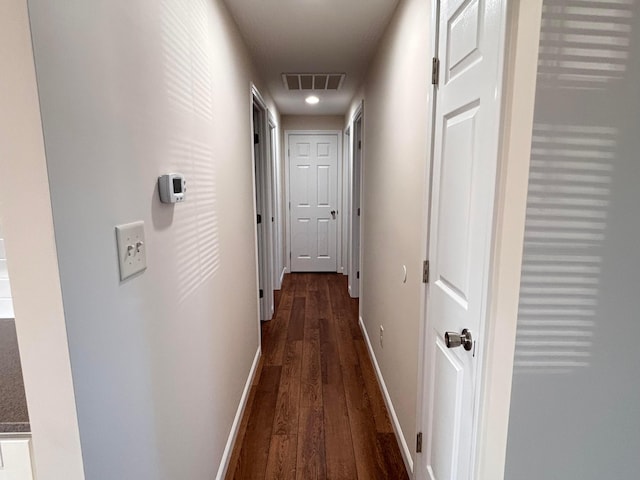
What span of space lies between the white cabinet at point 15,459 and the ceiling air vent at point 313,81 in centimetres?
307

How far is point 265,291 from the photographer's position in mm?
3623

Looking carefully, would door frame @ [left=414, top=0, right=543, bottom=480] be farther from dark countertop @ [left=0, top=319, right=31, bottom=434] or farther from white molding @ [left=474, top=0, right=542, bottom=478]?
dark countertop @ [left=0, top=319, right=31, bottom=434]

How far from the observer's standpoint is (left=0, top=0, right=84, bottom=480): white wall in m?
0.57

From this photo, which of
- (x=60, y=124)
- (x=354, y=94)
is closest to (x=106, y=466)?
(x=60, y=124)

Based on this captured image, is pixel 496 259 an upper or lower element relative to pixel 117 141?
lower

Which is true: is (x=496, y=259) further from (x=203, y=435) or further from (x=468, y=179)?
(x=203, y=435)

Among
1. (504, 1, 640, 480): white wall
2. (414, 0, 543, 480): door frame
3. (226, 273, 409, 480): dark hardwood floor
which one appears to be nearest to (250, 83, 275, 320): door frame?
(226, 273, 409, 480): dark hardwood floor

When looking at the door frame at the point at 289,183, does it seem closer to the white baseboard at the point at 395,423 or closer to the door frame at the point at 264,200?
the door frame at the point at 264,200

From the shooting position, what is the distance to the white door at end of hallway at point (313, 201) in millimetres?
5164

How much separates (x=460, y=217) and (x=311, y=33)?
5.84 feet

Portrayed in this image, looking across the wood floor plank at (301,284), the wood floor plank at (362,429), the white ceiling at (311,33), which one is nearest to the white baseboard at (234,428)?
the wood floor plank at (362,429)

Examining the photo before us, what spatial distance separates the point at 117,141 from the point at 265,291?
289cm

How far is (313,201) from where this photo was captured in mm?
5266

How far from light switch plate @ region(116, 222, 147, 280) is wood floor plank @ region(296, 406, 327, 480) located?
1.39 meters
